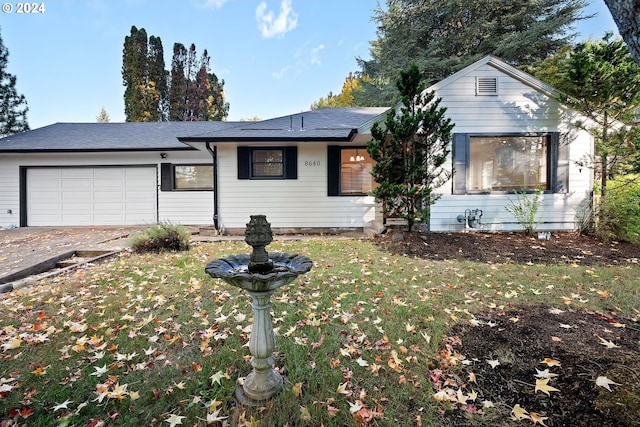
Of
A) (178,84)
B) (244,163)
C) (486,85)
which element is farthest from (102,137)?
(178,84)

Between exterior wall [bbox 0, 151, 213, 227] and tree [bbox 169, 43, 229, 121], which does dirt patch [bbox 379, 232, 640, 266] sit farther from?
tree [bbox 169, 43, 229, 121]

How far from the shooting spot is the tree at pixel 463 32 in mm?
14023

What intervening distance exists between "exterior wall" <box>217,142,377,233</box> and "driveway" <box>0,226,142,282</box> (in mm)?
2820

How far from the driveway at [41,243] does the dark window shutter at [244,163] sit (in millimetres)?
3340

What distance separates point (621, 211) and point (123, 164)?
45.4 ft

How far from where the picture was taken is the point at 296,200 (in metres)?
8.62

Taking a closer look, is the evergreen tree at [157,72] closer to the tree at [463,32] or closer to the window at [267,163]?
the tree at [463,32]

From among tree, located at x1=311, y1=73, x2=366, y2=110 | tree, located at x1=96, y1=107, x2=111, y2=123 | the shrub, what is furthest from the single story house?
tree, located at x1=96, y1=107, x2=111, y2=123

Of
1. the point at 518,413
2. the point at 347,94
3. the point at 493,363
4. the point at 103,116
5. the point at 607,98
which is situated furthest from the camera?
the point at 103,116

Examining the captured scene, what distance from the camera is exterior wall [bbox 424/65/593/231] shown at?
7.32 m

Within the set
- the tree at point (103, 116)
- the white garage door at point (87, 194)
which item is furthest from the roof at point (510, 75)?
the tree at point (103, 116)

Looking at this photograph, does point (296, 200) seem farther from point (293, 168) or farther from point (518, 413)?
point (518, 413)

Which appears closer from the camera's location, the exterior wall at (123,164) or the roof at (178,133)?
the roof at (178,133)

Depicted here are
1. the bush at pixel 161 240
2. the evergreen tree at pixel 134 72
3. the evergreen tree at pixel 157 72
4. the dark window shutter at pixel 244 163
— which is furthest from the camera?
the evergreen tree at pixel 157 72
